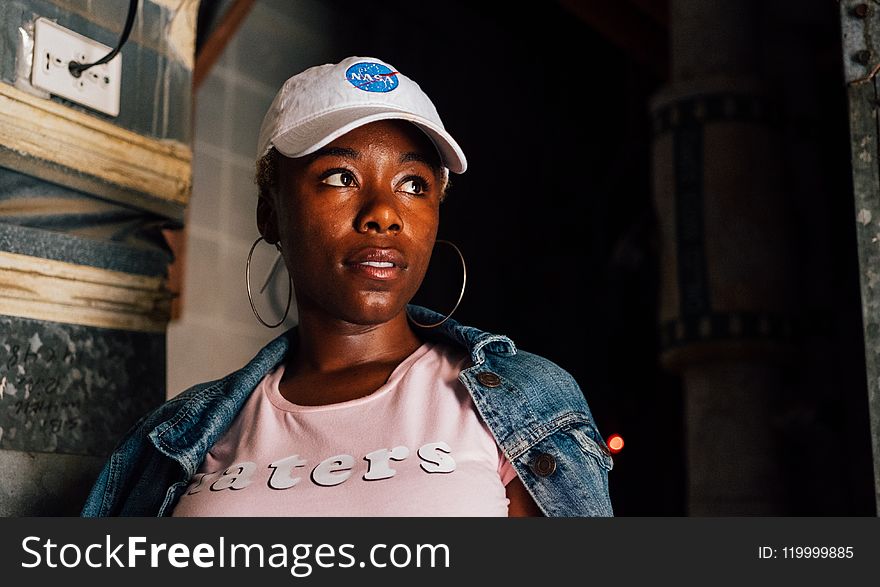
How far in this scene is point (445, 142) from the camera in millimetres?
1288

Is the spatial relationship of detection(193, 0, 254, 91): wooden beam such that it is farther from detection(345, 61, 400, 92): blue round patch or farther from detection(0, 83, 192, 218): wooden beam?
detection(345, 61, 400, 92): blue round patch

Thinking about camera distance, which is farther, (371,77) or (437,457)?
(371,77)

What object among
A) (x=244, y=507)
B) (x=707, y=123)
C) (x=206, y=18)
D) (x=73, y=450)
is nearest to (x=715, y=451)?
(x=707, y=123)

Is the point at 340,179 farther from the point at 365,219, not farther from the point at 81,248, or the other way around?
the point at 81,248

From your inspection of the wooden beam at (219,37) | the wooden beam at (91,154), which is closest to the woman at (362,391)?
the wooden beam at (91,154)

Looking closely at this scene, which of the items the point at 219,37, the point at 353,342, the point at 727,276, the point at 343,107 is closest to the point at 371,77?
the point at 343,107

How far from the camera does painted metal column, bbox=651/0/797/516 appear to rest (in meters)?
3.10

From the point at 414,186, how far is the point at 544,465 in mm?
353

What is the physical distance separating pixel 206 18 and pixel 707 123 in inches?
57.4

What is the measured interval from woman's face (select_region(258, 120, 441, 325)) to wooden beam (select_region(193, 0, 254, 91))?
1323 millimetres

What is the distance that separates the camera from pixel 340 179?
4.13 feet

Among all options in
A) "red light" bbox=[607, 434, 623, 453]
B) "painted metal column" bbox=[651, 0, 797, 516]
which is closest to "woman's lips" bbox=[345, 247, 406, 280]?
"red light" bbox=[607, 434, 623, 453]

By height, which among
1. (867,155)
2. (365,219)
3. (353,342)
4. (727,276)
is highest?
(727,276)
